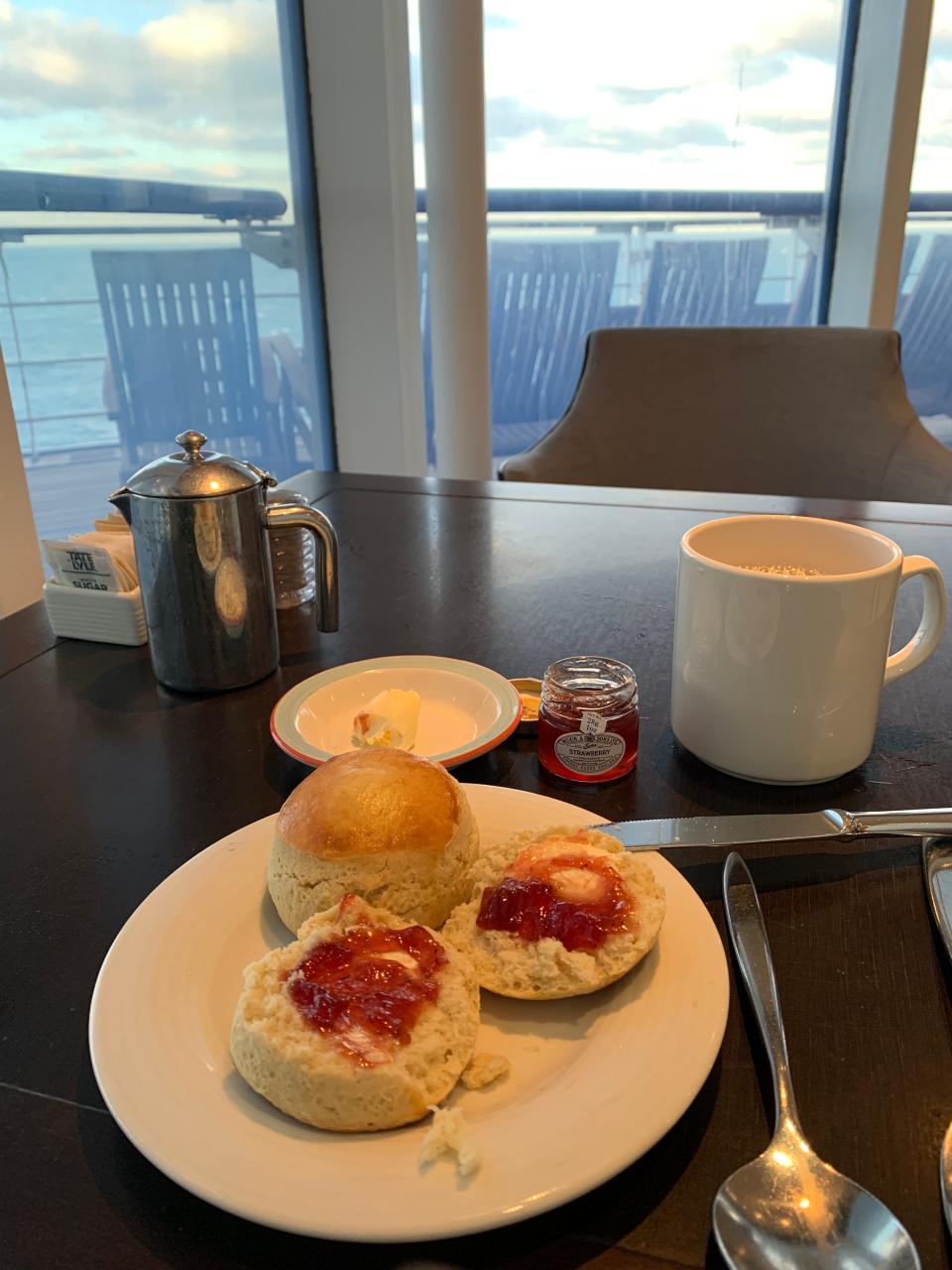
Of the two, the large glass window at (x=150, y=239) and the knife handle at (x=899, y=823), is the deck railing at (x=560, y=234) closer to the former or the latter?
the large glass window at (x=150, y=239)

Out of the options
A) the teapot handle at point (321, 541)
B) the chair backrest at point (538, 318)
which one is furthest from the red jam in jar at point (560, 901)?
the chair backrest at point (538, 318)

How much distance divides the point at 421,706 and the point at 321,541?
0.20 meters

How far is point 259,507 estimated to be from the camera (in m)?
0.88

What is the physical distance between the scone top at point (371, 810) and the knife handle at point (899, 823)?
0.26m

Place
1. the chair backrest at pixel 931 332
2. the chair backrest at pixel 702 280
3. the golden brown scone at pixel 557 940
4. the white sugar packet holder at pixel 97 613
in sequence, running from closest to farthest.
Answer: the golden brown scone at pixel 557 940 → the white sugar packet holder at pixel 97 613 → the chair backrest at pixel 702 280 → the chair backrest at pixel 931 332

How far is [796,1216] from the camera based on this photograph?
1.25 ft

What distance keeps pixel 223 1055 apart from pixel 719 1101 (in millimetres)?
238

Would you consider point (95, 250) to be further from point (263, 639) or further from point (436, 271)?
point (263, 639)

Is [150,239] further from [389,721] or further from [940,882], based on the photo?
[940,882]

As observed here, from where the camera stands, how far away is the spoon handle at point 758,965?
436 millimetres

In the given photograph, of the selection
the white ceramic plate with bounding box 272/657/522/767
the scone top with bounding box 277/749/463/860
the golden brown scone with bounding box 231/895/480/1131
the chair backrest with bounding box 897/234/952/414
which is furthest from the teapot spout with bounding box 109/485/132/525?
the chair backrest with bounding box 897/234/952/414

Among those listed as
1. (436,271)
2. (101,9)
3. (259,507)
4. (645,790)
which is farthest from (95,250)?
(645,790)

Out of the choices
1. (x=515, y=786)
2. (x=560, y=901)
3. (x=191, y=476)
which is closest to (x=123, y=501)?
(x=191, y=476)

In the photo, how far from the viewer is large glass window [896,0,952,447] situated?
3.54m
